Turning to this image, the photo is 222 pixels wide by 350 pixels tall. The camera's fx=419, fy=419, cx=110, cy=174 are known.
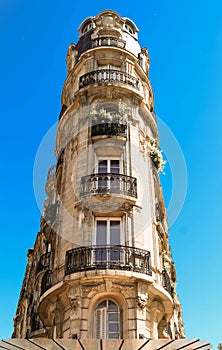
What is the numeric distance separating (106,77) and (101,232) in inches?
272

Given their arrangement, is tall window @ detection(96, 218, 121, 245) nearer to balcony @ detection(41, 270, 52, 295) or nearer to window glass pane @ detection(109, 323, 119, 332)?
balcony @ detection(41, 270, 52, 295)

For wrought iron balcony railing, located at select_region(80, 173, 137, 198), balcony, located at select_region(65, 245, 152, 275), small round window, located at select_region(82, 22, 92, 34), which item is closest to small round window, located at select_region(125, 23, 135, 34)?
small round window, located at select_region(82, 22, 92, 34)

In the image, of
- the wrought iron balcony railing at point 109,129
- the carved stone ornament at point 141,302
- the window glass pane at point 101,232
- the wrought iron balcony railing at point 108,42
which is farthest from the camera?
the wrought iron balcony railing at point 108,42

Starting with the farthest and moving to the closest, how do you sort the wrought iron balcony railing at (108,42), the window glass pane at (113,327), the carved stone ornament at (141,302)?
1. the wrought iron balcony railing at (108,42)
2. the carved stone ornament at (141,302)
3. the window glass pane at (113,327)

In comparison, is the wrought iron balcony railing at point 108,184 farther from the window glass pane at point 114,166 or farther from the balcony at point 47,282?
the balcony at point 47,282

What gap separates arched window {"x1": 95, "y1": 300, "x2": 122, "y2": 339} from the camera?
35.1 feet

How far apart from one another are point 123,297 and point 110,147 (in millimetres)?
5334

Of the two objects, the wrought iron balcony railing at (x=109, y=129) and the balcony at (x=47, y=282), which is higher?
the wrought iron balcony railing at (x=109, y=129)

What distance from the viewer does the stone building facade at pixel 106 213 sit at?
437 inches

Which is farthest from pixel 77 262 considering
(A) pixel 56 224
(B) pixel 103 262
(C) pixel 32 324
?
(C) pixel 32 324

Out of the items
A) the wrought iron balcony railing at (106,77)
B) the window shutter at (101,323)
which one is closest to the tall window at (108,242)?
the window shutter at (101,323)

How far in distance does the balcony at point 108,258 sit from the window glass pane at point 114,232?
1.64 ft

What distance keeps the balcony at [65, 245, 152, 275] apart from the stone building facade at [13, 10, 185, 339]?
1.1 inches

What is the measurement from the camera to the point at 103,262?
37.7ft
